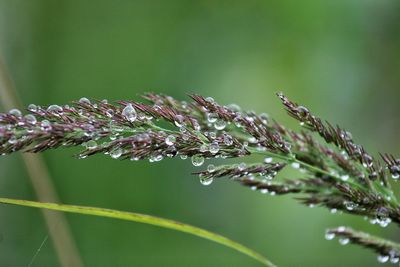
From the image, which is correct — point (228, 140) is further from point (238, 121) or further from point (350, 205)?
point (350, 205)

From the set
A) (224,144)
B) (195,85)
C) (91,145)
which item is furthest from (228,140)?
(195,85)

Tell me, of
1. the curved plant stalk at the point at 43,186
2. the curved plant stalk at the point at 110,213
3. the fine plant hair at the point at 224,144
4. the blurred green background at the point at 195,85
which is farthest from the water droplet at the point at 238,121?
the blurred green background at the point at 195,85

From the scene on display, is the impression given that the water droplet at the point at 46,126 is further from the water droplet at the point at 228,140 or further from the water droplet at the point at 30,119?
the water droplet at the point at 228,140

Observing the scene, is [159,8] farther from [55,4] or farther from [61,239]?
[61,239]

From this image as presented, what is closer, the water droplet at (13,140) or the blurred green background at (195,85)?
the water droplet at (13,140)

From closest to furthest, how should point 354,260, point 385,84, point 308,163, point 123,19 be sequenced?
1. point 308,163
2. point 354,260
3. point 385,84
4. point 123,19

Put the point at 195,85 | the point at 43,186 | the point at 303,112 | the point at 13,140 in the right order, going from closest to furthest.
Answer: the point at 13,140, the point at 303,112, the point at 43,186, the point at 195,85

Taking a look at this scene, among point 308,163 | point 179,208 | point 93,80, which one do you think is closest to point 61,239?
point 308,163
